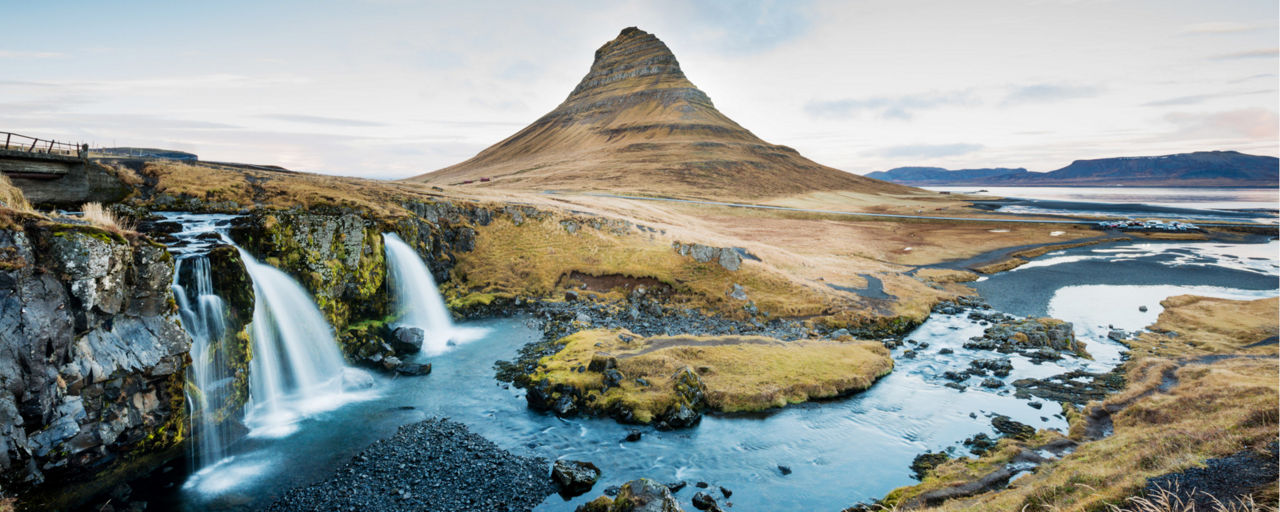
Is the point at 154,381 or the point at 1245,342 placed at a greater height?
the point at 154,381

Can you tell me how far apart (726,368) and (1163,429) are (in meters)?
19.2

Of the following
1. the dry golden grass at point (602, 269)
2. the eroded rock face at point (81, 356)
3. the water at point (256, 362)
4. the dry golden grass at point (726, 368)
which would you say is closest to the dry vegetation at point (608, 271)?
the dry golden grass at point (602, 269)

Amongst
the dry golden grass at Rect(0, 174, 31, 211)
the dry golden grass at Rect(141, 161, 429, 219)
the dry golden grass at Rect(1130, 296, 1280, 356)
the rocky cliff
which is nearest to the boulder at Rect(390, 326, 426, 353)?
the rocky cliff

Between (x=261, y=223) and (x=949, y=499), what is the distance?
134 ft

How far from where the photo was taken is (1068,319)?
45906 mm

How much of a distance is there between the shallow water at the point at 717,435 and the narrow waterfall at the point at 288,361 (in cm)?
154

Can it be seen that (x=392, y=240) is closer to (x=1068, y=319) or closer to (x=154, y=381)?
(x=154, y=381)

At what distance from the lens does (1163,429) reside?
20.1m

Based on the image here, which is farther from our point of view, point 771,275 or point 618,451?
point 771,275

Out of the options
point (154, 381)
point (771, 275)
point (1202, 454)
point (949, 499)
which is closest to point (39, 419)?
point (154, 381)

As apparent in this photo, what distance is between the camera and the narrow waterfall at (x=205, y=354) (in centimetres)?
2304

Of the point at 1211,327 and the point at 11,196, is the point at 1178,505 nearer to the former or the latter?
the point at 11,196

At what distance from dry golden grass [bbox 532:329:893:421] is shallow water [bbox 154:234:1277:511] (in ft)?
3.56

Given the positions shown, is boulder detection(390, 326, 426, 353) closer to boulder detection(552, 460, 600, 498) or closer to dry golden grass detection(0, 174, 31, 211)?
dry golden grass detection(0, 174, 31, 211)
